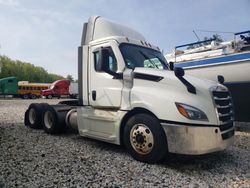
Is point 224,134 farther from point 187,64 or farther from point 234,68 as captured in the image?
point 187,64

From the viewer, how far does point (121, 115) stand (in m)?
5.50

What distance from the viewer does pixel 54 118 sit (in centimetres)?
766

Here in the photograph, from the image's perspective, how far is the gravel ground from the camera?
4.20 m

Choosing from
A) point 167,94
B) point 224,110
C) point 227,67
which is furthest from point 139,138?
point 227,67

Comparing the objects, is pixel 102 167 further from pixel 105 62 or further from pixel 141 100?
pixel 105 62

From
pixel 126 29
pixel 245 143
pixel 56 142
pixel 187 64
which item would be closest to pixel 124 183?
pixel 56 142

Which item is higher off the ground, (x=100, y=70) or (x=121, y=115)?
(x=100, y=70)

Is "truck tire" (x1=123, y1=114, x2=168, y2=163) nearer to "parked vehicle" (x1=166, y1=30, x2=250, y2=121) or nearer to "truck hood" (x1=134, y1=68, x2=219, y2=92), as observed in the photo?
"truck hood" (x1=134, y1=68, x2=219, y2=92)

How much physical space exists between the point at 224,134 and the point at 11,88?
39.3 m

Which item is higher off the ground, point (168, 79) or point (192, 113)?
point (168, 79)

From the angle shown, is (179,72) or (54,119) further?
(54,119)

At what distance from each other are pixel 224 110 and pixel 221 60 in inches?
199

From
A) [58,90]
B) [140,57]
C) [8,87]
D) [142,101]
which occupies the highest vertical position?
[140,57]

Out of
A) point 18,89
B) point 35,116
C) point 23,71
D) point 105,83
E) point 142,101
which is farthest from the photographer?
point 23,71
